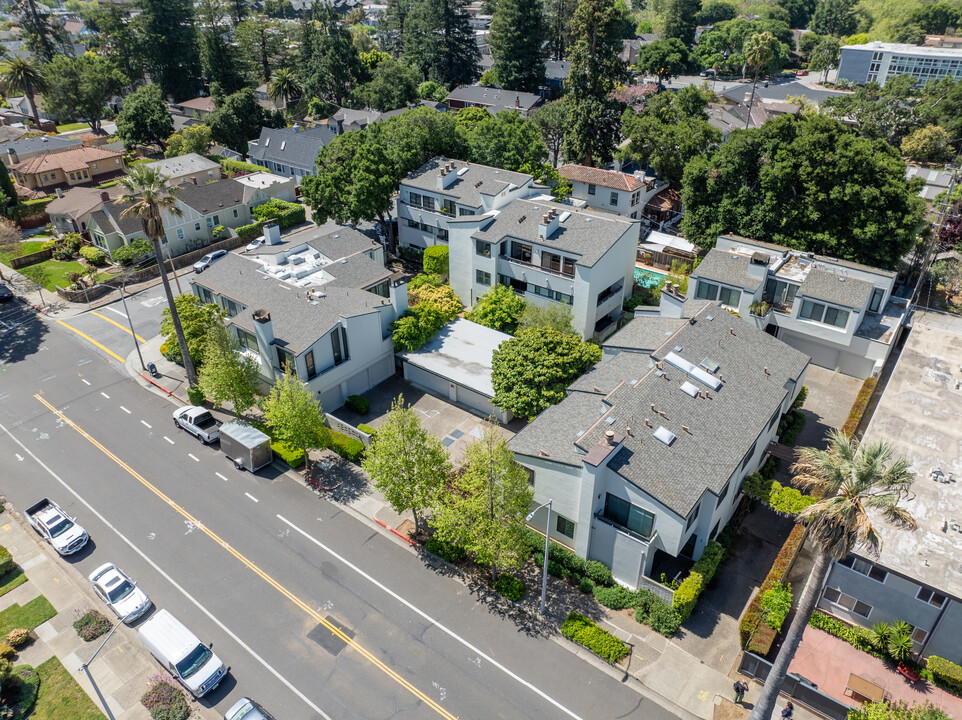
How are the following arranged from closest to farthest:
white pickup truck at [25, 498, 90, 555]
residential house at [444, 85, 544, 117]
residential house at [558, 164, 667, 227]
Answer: white pickup truck at [25, 498, 90, 555] < residential house at [558, 164, 667, 227] < residential house at [444, 85, 544, 117]

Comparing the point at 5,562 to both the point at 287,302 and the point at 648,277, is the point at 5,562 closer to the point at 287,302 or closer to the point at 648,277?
the point at 287,302

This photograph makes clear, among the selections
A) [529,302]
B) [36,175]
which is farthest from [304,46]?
[529,302]

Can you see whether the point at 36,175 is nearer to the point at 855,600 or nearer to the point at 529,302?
the point at 529,302

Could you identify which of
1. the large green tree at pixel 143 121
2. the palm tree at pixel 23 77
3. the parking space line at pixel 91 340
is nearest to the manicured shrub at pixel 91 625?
the parking space line at pixel 91 340

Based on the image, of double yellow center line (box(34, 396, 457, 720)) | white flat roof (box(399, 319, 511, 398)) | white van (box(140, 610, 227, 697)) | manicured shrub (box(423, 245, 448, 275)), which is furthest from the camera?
manicured shrub (box(423, 245, 448, 275))

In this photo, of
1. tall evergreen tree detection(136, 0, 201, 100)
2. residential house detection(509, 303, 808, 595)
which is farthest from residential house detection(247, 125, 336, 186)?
residential house detection(509, 303, 808, 595)

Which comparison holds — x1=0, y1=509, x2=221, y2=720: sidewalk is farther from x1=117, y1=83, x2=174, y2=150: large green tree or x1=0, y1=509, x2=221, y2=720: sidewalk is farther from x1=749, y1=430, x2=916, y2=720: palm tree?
x1=117, y1=83, x2=174, y2=150: large green tree
